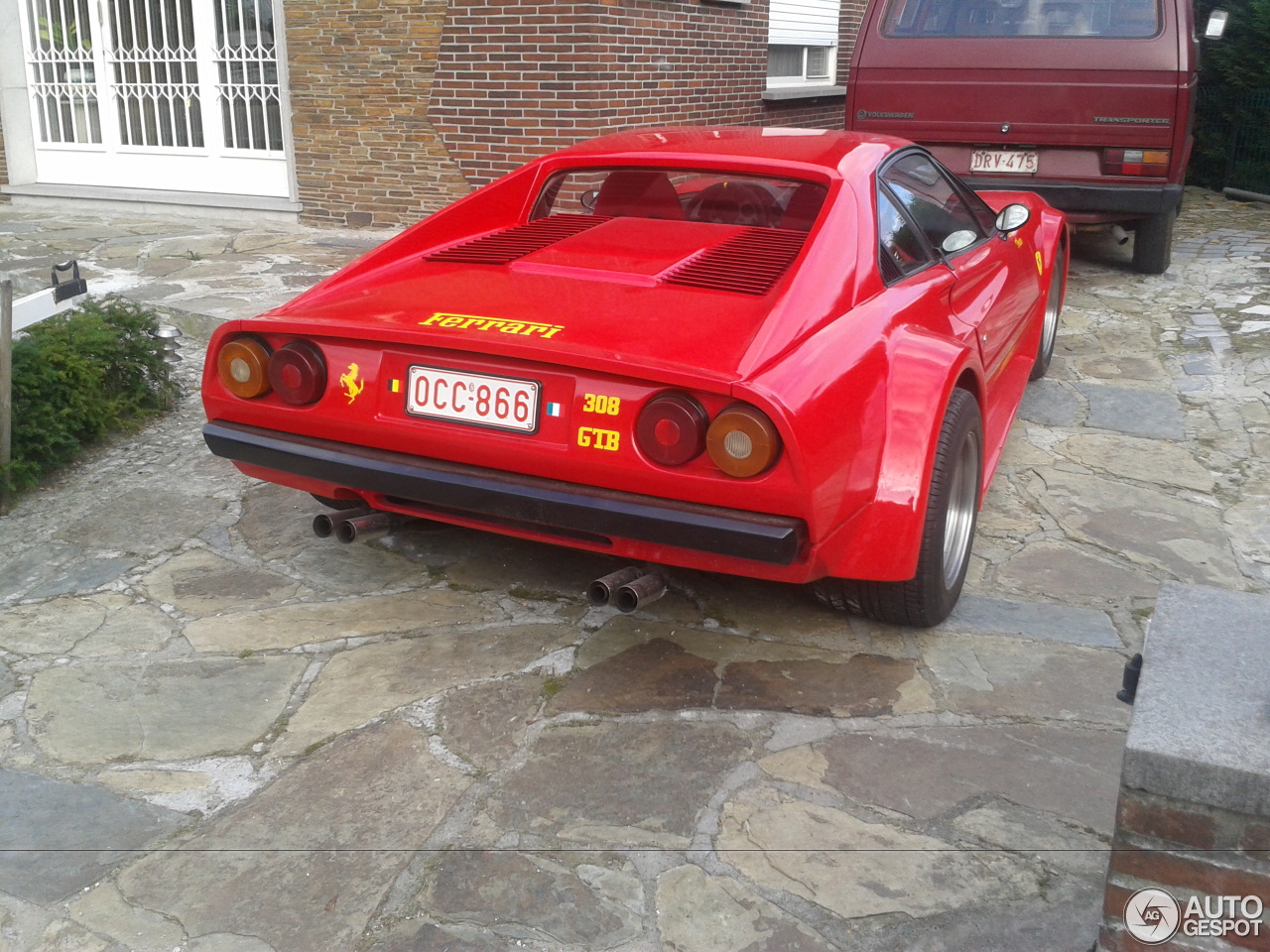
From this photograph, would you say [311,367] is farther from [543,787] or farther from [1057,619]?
[1057,619]

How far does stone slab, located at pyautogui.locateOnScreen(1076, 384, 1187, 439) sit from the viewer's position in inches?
205

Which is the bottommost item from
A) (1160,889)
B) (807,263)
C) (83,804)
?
(83,804)

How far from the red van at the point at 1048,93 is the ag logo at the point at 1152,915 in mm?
6381

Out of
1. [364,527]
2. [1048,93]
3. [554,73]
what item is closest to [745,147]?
[364,527]

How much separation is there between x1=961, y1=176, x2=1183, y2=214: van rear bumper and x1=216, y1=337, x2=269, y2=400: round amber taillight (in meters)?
5.50

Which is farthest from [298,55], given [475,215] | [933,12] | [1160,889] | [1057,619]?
[1160,889]

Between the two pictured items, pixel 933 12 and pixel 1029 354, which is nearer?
pixel 1029 354

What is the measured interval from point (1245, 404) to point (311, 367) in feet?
14.4

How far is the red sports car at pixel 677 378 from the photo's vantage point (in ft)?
8.90

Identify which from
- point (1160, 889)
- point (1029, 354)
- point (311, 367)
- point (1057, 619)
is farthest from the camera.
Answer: point (1029, 354)

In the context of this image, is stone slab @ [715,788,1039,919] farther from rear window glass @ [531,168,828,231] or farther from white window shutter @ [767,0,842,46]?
white window shutter @ [767,0,842,46]

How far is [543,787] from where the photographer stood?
2.61 meters

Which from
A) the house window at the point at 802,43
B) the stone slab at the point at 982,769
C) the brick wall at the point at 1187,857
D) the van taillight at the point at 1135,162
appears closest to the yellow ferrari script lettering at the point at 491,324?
the stone slab at the point at 982,769

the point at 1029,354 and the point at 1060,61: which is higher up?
the point at 1060,61
